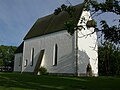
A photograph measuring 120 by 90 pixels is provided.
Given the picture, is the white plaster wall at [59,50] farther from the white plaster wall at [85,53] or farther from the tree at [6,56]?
the tree at [6,56]

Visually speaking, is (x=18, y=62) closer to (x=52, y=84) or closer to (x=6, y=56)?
(x=6, y=56)

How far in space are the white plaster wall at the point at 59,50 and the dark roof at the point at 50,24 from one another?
1.05 meters

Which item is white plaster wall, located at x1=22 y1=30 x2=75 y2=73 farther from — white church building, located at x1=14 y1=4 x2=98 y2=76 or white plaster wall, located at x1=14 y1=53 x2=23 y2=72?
white plaster wall, located at x1=14 y1=53 x2=23 y2=72

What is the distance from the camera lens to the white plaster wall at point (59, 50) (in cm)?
3778

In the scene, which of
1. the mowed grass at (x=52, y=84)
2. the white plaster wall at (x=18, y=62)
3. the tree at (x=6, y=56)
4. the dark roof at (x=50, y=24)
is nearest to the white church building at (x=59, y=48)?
the dark roof at (x=50, y=24)

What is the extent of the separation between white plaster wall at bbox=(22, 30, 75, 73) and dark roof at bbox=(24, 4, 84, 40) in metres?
1.05

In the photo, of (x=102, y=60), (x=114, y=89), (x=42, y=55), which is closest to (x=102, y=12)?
(x=114, y=89)

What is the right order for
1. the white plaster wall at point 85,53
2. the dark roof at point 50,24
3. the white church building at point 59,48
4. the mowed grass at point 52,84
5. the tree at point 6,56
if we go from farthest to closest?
the tree at point 6,56, the dark roof at point 50,24, the white church building at point 59,48, the white plaster wall at point 85,53, the mowed grass at point 52,84

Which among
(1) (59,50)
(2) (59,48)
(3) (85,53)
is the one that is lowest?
(3) (85,53)

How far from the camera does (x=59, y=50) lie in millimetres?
40250

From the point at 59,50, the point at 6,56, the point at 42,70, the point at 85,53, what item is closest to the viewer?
the point at 85,53

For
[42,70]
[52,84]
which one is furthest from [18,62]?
[52,84]

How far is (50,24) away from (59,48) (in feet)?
25.8

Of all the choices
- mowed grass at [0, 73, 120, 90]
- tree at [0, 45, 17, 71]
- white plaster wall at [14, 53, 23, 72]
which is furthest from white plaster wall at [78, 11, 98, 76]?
tree at [0, 45, 17, 71]
